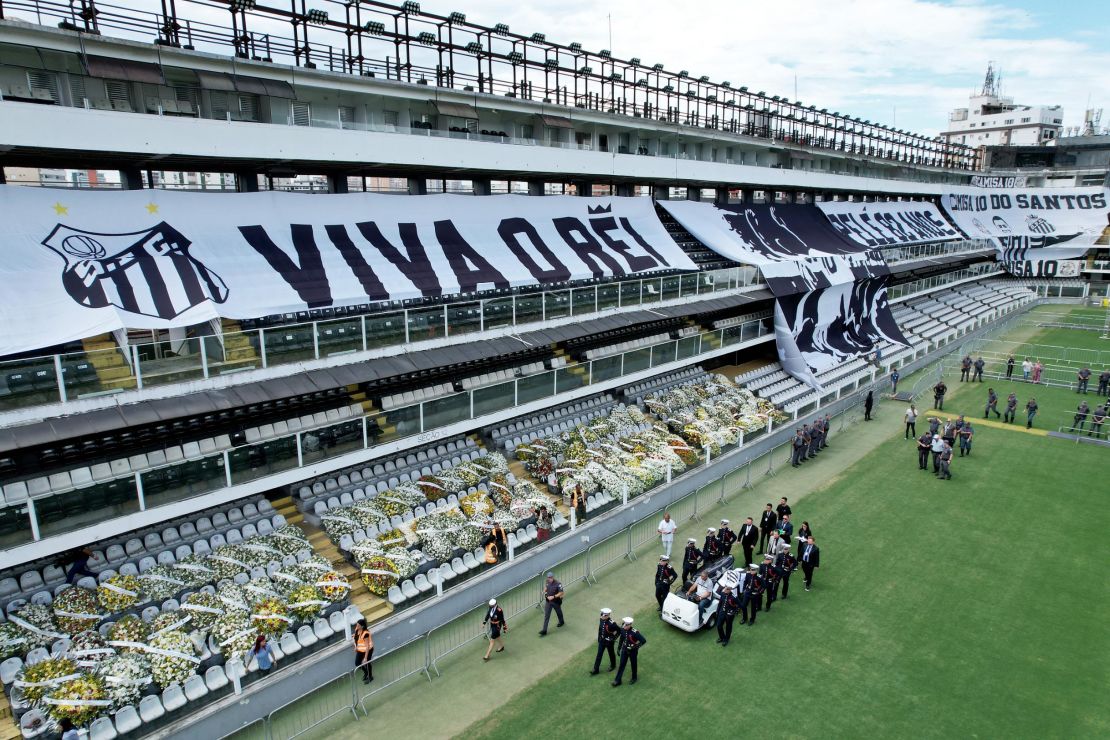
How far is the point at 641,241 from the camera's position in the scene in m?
25.0

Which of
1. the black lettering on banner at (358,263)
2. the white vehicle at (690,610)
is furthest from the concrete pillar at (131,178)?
the white vehicle at (690,610)

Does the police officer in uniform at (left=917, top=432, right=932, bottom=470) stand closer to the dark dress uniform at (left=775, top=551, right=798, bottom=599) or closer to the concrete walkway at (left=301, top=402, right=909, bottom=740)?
the concrete walkway at (left=301, top=402, right=909, bottom=740)

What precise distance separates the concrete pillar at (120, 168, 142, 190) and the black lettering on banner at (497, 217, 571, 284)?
9.58m

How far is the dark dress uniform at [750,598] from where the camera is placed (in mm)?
12195

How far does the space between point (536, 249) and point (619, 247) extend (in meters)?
3.94

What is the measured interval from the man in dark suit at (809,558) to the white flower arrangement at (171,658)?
10.8m

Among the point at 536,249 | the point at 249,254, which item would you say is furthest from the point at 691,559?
the point at 249,254

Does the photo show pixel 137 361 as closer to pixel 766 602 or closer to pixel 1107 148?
pixel 766 602

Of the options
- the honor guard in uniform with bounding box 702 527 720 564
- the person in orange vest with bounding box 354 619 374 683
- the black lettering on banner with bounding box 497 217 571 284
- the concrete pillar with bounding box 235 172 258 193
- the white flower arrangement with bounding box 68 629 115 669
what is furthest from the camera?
the black lettering on banner with bounding box 497 217 571 284

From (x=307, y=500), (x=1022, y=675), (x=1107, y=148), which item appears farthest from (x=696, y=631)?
(x=1107, y=148)

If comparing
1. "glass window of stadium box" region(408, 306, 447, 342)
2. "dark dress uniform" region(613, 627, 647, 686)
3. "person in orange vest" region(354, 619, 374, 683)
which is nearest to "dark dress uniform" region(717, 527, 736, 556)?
"dark dress uniform" region(613, 627, 647, 686)

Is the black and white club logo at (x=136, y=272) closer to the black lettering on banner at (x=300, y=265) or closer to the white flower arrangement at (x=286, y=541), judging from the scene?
the black lettering on banner at (x=300, y=265)

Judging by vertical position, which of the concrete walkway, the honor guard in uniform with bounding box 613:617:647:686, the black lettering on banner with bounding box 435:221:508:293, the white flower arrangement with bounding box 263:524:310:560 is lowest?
the concrete walkway

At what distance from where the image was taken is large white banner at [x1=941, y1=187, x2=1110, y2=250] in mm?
56000
